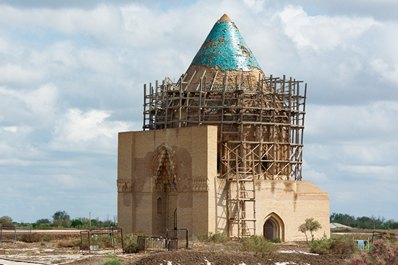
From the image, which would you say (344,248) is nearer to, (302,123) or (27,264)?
(302,123)

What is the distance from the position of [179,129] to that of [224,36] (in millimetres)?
5816

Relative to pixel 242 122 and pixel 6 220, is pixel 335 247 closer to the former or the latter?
pixel 242 122

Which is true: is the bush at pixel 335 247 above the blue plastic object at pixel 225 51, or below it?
below

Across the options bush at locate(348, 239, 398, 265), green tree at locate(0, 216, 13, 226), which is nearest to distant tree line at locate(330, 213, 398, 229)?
green tree at locate(0, 216, 13, 226)

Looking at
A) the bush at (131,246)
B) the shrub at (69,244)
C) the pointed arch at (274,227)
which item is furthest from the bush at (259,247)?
the shrub at (69,244)

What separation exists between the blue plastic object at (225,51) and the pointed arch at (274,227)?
705cm

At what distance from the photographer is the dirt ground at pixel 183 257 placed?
27016 millimetres

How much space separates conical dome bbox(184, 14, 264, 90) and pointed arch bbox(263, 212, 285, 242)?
20.1 feet

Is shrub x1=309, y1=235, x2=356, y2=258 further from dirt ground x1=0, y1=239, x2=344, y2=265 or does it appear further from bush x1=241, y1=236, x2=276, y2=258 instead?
bush x1=241, y1=236, x2=276, y2=258

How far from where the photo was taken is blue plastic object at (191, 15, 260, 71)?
40.4 metres

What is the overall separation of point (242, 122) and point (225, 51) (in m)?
4.28

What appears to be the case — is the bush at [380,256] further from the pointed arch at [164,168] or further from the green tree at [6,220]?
the green tree at [6,220]

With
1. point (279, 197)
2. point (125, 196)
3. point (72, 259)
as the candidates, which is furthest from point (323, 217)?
point (72, 259)

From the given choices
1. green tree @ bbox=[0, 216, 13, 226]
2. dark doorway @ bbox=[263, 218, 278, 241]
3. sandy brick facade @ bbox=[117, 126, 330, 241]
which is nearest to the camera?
sandy brick facade @ bbox=[117, 126, 330, 241]
